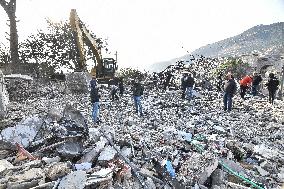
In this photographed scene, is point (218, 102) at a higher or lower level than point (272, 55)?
lower

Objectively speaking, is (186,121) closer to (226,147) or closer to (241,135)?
(241,135)

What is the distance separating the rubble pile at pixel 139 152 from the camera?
250 inches

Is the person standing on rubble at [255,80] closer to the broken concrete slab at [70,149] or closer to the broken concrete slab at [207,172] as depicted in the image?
the broken concrete slab at [207,172]

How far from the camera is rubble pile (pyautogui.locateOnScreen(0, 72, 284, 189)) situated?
6.34 m

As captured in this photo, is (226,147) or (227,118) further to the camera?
(227,118)

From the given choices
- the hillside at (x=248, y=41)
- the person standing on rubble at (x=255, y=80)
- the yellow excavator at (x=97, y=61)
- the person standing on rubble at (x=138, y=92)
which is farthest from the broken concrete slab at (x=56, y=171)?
the hillside at (x=248, y=41)

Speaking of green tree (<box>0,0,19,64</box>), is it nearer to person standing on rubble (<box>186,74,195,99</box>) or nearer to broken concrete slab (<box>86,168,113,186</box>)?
person standing on rubble (<box>186,74,195,99</box>)

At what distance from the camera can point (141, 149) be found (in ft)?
26.1

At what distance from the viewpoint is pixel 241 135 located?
33.8 ft

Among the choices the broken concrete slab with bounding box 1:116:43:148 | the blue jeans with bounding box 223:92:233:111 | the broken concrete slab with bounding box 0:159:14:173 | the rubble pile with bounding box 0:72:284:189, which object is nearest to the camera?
the rubble pile with bounding box 0:72:284:189

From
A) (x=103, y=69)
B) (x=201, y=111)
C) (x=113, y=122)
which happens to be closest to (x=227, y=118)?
(x=201, y=111)

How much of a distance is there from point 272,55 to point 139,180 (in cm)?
2221

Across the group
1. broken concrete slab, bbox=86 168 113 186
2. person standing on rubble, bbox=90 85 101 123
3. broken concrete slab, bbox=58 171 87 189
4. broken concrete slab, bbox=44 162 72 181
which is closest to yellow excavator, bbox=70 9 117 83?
person standing on rubble, bbox=90 85 101 123

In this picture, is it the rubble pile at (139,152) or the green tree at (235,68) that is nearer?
the rubble pile at (139,152)
